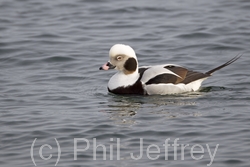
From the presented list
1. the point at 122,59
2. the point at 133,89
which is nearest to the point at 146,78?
the point at 133,89

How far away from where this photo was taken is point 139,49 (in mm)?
15344

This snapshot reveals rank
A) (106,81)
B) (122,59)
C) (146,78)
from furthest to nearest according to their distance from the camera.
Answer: (106,81), (122,59), (146,78)

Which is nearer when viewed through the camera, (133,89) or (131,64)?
(133,89)

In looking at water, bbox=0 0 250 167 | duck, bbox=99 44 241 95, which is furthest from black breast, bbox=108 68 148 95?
water, bbox=0 0 250 167

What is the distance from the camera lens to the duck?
463 inches

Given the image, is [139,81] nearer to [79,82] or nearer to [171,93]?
[171,93]

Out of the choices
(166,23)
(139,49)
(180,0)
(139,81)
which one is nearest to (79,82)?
(139,81)

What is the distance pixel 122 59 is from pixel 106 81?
128 centimetres

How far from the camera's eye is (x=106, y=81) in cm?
1317

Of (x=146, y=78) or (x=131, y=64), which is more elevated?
(x=131, y=64)

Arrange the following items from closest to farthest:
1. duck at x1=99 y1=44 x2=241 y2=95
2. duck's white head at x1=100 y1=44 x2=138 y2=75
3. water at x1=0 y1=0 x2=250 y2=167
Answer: water at x1=0 y1=0 x2=250 y2=167, duck at x1=99 y1=44 x2=241 y2=95, duck's white head at x1=100 y1=44 x2=138 y2=75

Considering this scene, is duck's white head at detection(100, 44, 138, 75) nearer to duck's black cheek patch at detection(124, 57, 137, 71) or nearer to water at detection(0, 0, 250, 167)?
duck's black cheek patch at detection(124, 57, 137, 71)

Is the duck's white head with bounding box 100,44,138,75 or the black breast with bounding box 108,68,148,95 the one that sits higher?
the duck's white head with bounding box 100,44,138,75

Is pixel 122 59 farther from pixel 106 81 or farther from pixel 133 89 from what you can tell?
pixel 106 81
